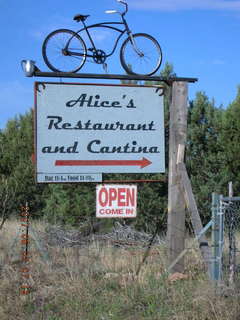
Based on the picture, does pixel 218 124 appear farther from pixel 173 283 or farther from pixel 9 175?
pixel 173 283

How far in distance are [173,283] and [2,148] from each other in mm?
19584

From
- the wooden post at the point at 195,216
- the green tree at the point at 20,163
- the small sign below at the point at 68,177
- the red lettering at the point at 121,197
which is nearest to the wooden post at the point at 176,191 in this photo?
the wooden post at the point at 195,216

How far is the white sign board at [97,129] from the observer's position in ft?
25.5

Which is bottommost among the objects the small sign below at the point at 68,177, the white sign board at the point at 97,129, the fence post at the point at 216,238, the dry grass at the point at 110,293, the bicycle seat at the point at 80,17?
the dry grass at the point at 110,293

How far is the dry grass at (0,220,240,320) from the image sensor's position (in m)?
5.73

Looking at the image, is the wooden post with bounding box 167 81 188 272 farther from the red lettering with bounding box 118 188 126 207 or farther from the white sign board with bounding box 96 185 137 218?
the red lettering with bounding box 118 188 126 207

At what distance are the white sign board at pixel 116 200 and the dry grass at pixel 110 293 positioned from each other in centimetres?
87

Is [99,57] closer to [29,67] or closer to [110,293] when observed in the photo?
[29,67]

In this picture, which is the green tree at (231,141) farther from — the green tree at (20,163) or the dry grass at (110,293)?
the dry grass at (110,293)

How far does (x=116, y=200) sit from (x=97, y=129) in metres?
1.17

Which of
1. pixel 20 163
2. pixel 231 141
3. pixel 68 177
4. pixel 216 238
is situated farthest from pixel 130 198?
pixel 20 163

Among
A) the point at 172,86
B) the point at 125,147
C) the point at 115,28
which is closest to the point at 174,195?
the point at 125,147

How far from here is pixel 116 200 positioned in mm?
7668

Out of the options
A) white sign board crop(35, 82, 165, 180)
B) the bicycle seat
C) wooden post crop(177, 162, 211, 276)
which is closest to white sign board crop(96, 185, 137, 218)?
white sign board crop(35, 82, 165, 180)
